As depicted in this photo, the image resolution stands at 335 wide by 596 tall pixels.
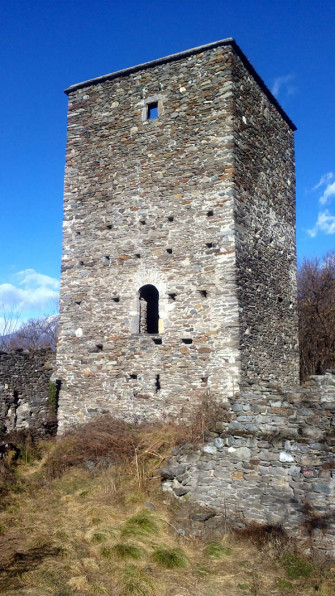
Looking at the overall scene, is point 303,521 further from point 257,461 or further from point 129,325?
point 129,325

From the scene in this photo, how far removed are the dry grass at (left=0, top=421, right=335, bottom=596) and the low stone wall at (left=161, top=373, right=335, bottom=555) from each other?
0.40 m

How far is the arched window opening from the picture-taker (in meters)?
11.9

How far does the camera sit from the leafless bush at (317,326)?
21.7m

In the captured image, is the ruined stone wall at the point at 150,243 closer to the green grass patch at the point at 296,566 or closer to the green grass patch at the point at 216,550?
the green grass patch at the point at 216,550

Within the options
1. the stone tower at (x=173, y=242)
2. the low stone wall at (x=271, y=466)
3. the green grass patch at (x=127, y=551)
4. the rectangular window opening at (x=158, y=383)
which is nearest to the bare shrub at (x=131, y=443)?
the stone tower at (x=173, y=242)

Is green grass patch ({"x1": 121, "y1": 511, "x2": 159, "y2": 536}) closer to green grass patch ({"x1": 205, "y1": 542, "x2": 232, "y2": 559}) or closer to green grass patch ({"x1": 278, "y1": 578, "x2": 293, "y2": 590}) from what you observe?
green grass patch ({"x1": 205, "y1": 542, "x2": 232, "y2": 559})

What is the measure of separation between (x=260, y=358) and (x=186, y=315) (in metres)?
2.18

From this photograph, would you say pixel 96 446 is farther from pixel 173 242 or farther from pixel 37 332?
pixel 37 332

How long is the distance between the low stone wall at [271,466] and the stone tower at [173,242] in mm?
1752

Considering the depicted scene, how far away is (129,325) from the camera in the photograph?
38.8 ft

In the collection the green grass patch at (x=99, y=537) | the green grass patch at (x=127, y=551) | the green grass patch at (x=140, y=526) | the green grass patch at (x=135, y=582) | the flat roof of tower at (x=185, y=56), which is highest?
the flat roof of tower at (x=185, y=56)

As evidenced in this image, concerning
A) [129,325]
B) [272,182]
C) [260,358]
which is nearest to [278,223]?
[272,182]

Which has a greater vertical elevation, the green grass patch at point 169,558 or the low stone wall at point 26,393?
the low stone wall at point 26,393

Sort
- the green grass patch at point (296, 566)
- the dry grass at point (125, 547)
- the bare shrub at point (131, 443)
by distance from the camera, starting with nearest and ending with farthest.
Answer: the dry grass at point (125, 547) → the green grass patch at point (296, 566) → the bare shrub at point (131, 443)
